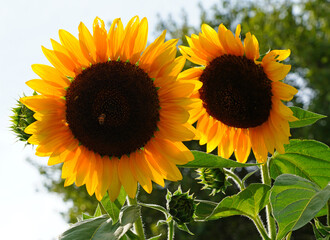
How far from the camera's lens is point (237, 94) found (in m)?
1.28

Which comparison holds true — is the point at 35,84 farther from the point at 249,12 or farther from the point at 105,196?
the point at 249,12

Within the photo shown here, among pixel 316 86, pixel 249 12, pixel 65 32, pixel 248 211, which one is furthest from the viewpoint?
pixel 249 12

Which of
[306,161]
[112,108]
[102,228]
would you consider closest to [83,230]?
[102,228]

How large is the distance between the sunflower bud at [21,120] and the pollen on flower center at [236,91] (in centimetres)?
46

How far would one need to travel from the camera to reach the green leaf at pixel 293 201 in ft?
3.04

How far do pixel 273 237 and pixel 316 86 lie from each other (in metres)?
11.2

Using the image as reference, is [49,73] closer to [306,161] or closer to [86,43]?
[86,43]

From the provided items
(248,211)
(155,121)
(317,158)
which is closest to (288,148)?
(317,158)

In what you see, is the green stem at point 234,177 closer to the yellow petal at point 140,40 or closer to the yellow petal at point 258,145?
the yellow petal at point 258,145

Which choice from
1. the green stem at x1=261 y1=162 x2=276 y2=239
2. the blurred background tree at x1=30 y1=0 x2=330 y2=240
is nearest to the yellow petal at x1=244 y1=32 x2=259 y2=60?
the green stem at x1=261 y1=162 x2=276 y2=239

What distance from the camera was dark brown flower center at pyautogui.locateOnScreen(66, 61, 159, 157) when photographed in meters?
1.12

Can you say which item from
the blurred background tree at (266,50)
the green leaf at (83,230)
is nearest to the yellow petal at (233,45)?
the green leaf at (83,230)

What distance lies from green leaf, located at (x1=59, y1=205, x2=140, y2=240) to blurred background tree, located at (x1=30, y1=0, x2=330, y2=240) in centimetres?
742

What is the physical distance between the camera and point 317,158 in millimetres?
1294
